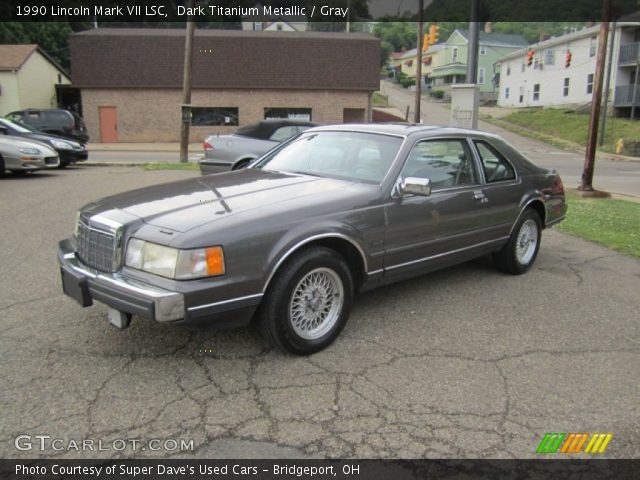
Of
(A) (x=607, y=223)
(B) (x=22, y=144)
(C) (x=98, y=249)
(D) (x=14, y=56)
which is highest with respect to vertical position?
(D) (x=14, y=56)

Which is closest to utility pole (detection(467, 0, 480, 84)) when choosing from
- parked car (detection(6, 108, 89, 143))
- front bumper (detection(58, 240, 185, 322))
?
front bumper (detection(58, 240, 185, 322))

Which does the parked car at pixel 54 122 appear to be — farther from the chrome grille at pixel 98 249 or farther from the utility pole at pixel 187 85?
the chrome grille at pixel 98 249

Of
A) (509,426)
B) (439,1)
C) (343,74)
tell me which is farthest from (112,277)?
(343,74)

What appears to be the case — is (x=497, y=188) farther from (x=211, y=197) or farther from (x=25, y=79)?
(x=25, y=79)

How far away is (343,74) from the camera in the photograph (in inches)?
1220

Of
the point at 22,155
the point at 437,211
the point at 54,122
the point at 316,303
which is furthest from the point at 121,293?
the point at 54,122

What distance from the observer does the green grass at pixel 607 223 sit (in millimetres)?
7293

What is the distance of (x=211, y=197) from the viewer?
12.9ft

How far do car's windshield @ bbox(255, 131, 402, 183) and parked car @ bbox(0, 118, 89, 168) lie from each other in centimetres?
1087

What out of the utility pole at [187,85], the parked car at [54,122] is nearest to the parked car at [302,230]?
the utility pole at [187,85]

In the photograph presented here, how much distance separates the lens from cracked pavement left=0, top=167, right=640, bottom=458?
9.48 ft

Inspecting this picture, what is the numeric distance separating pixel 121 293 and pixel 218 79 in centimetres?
2914

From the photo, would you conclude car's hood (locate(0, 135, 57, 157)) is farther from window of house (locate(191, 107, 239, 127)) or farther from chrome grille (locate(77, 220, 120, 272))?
window of house (locate(191, 107, 239, 127))

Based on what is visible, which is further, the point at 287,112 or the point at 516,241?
the point at 287,112
